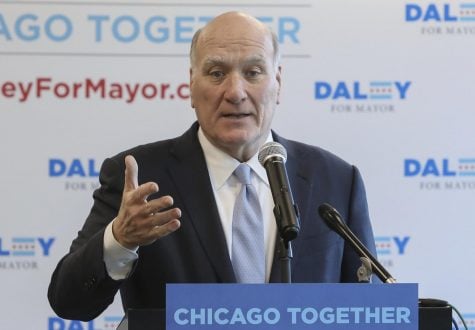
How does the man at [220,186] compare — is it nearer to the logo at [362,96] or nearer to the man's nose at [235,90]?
the man's nose at [235,90]

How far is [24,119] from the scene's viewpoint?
331 centimetres

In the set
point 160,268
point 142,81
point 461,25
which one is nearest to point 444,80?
point 461,25

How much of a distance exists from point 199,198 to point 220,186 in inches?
3.3

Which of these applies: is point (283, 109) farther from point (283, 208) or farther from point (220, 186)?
point (283, 208)

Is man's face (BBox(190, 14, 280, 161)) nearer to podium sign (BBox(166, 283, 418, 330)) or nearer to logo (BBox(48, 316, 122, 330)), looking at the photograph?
podium sign (BBox(166, 283, 418, 330))

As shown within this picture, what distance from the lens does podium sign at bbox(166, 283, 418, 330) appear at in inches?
53.5

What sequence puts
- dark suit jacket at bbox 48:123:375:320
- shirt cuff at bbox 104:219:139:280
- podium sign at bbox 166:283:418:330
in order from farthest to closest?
dark suit jacket at bbox 48:123:375:320, shirt cuff at bbox 104:219:139:280, podium sign at bbox 166:283:418:330

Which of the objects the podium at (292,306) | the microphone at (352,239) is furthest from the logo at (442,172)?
the podium at (292,306)

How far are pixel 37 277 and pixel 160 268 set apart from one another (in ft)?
4.40

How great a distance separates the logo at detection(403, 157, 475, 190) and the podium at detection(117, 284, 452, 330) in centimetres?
204

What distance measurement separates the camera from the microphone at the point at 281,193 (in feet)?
5.12

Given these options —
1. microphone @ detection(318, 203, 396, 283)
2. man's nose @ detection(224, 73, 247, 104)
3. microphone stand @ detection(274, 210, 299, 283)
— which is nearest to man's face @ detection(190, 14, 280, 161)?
man's nose @ detection(224, 73, 247, 104)

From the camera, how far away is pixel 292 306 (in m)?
1.37

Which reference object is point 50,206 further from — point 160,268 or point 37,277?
point 160,268
